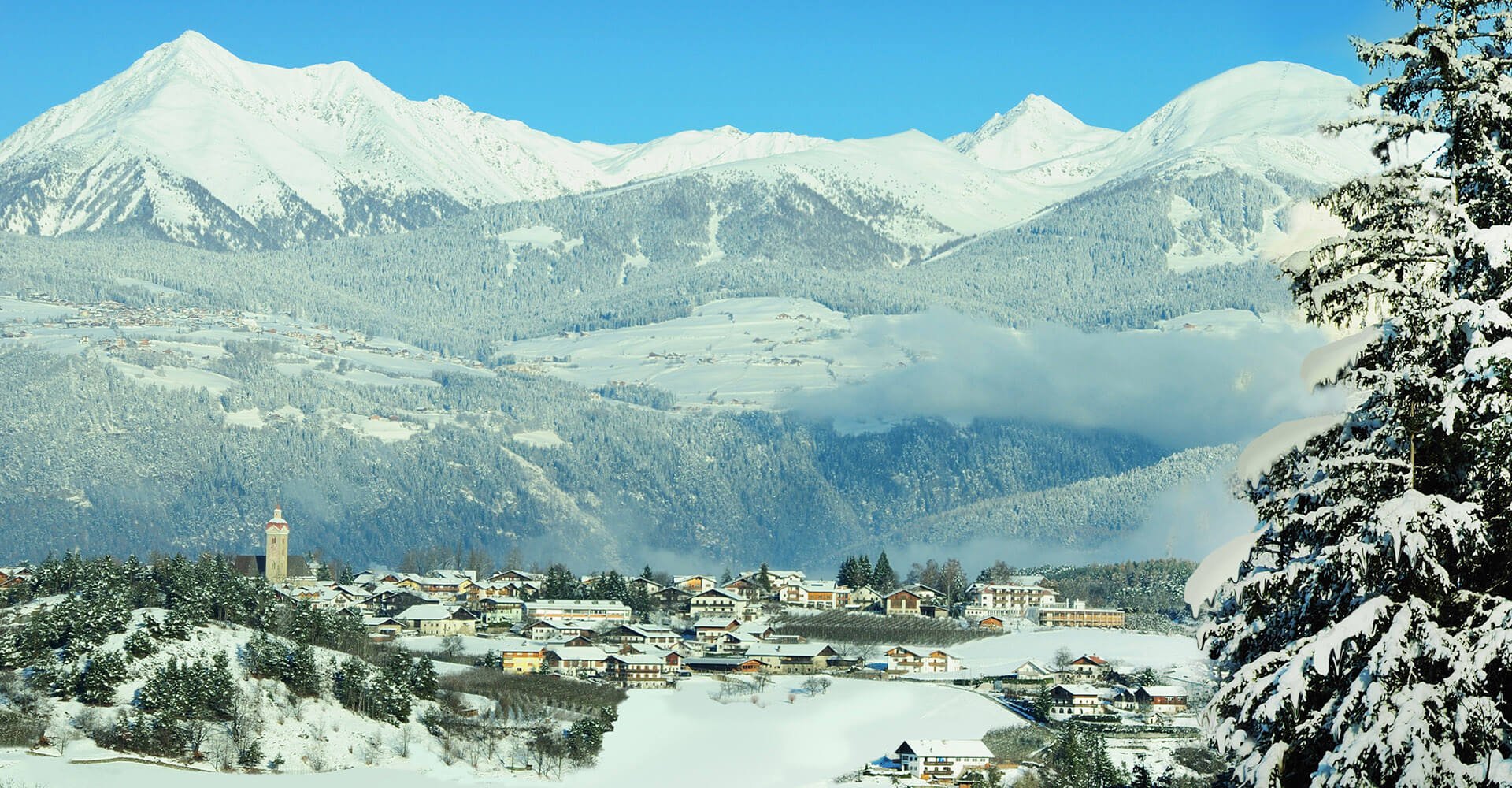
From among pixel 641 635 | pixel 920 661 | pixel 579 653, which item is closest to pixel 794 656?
pixel 920 661

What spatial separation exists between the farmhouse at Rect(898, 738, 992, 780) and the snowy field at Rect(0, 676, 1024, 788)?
4814mm

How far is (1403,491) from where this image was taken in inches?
685

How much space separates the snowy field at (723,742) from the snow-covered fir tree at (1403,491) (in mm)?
80239

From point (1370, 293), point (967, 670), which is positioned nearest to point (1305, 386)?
point (1370, 293)

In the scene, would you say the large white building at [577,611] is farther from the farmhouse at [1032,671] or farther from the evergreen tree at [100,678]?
the evergreen tree at [100,678]

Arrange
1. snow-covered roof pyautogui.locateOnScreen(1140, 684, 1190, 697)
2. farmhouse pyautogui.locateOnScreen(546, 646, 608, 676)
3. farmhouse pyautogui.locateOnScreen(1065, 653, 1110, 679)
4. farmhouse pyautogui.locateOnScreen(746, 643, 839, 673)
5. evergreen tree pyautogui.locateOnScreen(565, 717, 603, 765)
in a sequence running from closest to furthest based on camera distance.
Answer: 1. evergreen tree pyautogui.locateOnScreen(565, 717, 603, 765)
2. snow-covered roof pyautogui.locateOnScreen(1140, 684, 1190, 697)
3. farmhouse pyautogui.locateOnScreen(1065, 653, 1110, 679)
4. farmhouse pyautogui.locateOnScreen(546, 646, 608, 676)
5. farmhouse pyautogui.locateOnScreen(746, 643, 839, 673)

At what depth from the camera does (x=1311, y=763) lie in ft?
58.4

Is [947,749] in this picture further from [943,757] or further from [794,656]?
[794,656]

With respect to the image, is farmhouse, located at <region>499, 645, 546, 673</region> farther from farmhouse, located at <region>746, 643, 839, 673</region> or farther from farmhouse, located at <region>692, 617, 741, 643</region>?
farmhouse, located at <region>692, 617, 741, 643</region>

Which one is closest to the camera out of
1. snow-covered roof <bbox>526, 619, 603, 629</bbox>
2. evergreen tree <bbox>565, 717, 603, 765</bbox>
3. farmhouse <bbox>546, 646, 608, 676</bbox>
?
evergreen tree <bbox>565, 717, 603, 765</bbox>

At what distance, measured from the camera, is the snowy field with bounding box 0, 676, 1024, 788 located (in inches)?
3750

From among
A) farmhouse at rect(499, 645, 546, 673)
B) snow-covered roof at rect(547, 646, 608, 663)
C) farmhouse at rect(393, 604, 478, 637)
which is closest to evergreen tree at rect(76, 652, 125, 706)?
farmhouse at rect(499, 645, 546, 673)

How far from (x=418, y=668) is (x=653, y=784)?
21.9 meters

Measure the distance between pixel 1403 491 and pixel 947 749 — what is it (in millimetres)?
89572
